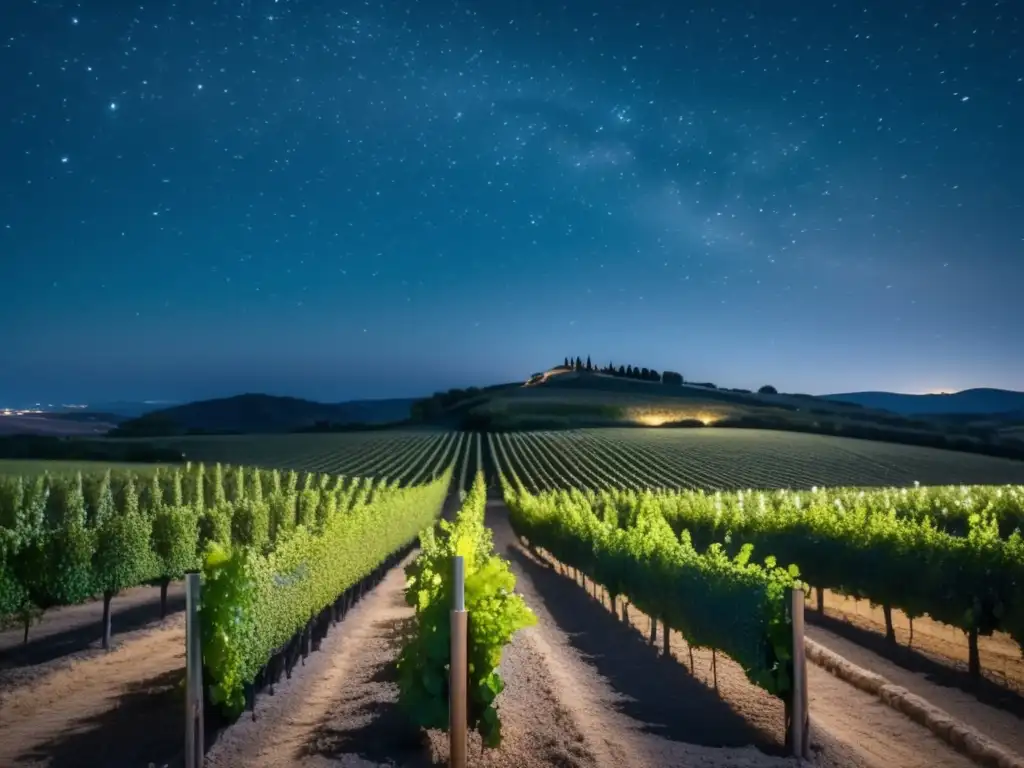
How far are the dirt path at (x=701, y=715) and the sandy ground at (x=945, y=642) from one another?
2.47 m

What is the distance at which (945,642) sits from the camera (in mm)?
19438

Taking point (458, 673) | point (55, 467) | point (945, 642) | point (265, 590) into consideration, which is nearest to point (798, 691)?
point (458, 673)

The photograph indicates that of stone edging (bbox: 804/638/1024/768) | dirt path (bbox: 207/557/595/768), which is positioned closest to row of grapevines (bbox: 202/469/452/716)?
dirt path (bbox: 207/557/595/768)

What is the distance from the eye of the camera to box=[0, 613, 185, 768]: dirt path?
1064 centimetres

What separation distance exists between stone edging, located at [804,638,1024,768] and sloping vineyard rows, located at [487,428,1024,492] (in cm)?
5245

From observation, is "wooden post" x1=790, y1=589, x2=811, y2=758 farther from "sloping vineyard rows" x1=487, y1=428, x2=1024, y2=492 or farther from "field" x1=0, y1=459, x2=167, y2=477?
"field" x1=0, y1=459, x2=167, y2=477

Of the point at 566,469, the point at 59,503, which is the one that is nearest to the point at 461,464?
the point at 566,469

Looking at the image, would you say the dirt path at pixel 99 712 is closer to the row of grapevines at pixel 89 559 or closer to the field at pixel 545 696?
the field at pixel 545 696

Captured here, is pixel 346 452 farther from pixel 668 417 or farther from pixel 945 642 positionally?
pixel 945 642

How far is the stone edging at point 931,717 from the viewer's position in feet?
32.9

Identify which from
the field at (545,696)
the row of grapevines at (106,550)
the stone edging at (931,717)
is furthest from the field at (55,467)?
the stone edging at (931,717)

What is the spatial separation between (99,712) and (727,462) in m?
71.3

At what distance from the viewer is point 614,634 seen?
20.0 meters

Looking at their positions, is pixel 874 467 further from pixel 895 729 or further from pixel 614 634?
pixel 895 729
